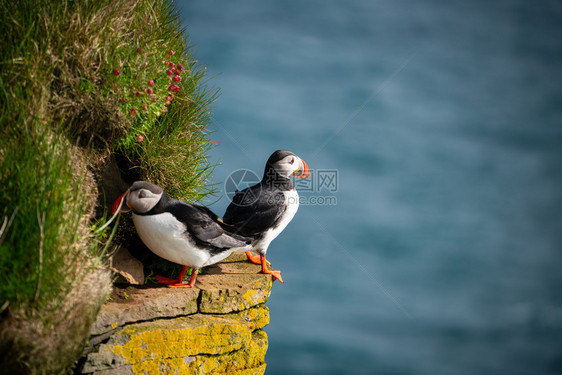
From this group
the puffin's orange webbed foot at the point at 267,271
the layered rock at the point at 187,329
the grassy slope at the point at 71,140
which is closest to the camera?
the grassy slope at the point at 71,140

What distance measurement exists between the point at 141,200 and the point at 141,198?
2 centimetres

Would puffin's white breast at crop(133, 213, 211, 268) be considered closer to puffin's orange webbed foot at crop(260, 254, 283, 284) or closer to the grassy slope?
the grassy slope

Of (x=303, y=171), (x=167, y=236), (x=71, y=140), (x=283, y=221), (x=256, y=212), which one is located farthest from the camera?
(x=303, y=171)

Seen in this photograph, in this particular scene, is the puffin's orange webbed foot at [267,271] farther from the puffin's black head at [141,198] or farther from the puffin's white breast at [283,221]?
the puffin's black head at [141,198]

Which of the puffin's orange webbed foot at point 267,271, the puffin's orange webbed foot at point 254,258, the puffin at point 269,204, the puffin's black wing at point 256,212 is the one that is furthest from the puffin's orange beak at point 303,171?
the puffin's orange webbed foot at point 254,258

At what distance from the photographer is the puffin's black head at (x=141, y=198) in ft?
15.7

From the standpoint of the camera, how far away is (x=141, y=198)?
4.78 metres

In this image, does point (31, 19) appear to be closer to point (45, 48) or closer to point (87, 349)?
point (45, 48)

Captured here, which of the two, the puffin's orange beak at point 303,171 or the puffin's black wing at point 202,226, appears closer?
the puffin's black wing at point 202,226

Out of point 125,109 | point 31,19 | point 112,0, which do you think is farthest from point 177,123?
point 31,19

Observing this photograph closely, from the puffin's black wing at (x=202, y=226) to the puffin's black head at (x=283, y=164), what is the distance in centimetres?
103

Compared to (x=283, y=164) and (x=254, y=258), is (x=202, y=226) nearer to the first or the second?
(x=283, y=164)

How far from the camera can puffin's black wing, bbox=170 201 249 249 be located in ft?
16.2

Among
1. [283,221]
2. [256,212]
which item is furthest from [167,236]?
[283,221]
